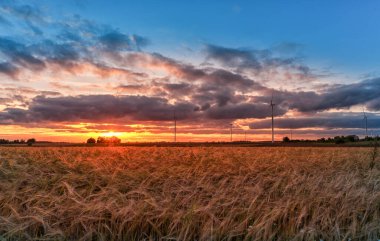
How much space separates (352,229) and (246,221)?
6.67 feet

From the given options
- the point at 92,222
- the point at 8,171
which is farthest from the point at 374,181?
the point at 8,171

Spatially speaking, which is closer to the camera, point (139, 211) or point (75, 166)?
point (139, 211)

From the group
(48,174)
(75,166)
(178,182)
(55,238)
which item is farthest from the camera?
(75,166)

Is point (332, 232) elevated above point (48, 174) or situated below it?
below

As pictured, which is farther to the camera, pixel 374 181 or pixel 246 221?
Answer: pixel 374 181

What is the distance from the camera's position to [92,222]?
6.63 m

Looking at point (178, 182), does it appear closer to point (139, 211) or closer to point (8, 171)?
point (139, 211)

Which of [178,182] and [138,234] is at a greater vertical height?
[178,182]

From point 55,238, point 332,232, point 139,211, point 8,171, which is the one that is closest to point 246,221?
point 332,232

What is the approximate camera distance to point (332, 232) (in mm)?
6695

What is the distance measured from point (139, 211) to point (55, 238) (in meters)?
1.57

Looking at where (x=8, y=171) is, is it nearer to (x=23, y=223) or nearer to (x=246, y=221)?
(x=23, y=223)

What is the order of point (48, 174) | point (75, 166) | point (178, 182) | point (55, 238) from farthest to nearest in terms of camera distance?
point (75, 166), point (48, 174), point (178, 182), point (55, 238)

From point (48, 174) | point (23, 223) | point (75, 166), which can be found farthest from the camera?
point (75, 166)
